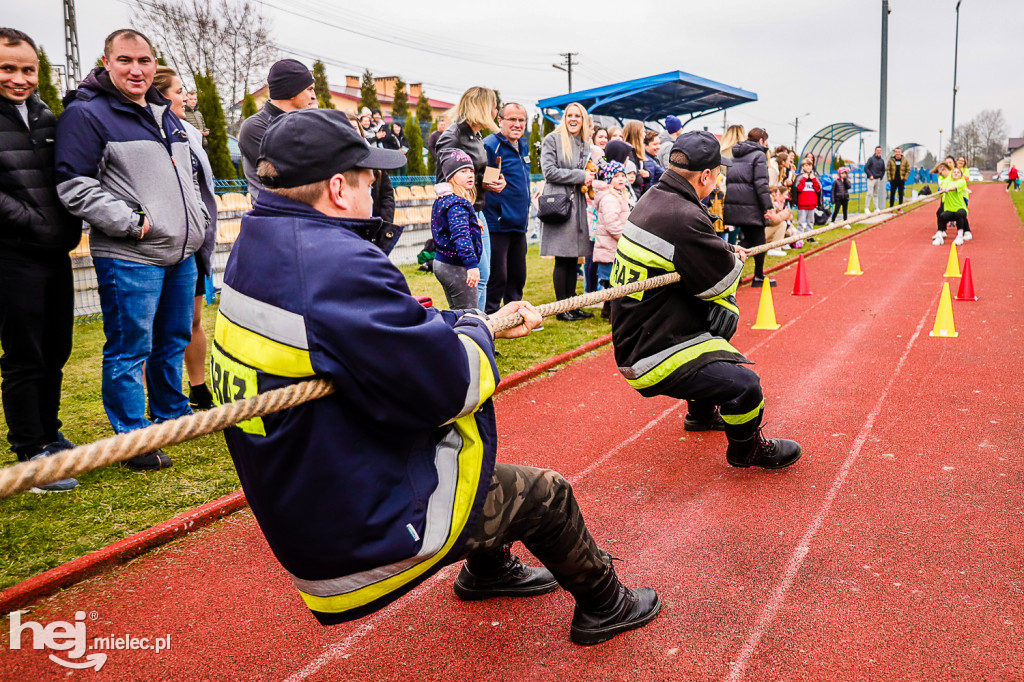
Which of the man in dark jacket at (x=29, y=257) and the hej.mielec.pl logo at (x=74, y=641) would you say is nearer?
the hej.mielec.pl logo at (x=74, y=641)

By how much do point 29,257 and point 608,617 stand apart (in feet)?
11.8

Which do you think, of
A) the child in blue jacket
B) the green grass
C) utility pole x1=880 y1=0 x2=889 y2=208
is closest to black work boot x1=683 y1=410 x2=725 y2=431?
the child in blue jacket

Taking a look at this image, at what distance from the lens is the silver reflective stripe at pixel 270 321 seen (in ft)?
6.52

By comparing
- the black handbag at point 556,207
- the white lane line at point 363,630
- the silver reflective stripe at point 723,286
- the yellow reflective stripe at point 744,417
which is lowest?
the white lane line at point 363,630

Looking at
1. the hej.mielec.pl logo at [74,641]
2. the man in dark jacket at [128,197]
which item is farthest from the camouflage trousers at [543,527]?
the man in dark jacket at [128,197]

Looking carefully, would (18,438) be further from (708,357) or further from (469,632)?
(708,357)

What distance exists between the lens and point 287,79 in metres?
5.25

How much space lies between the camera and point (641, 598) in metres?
3.09

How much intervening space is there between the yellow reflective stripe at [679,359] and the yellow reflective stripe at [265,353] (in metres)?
2.58

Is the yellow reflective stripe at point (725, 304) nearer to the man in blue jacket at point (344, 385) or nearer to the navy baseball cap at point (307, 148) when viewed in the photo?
the man in blue jacket at point (344, 385)

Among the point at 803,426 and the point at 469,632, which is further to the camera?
the point at 803,426

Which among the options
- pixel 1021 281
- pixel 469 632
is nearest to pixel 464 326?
pixel 469 632

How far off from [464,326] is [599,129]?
7.99 meters

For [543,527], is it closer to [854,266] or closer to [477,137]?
[477,137]
